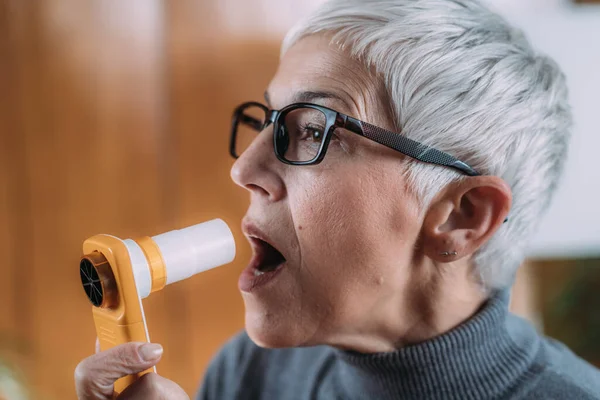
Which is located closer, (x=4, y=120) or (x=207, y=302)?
(x=4, y=120)

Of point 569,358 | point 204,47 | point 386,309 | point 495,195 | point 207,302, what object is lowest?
point 207,302

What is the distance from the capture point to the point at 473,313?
102cm

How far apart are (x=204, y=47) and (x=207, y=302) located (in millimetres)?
771

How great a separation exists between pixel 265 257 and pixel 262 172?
0.16 m

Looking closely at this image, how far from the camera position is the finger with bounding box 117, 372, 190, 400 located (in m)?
0.70

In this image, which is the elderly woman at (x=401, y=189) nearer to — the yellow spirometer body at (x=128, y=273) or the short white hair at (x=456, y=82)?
the short white hair at (x=456, y=82)

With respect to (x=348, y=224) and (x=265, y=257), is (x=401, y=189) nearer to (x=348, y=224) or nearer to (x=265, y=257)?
(x=348, y=224)

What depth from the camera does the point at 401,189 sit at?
0.88m

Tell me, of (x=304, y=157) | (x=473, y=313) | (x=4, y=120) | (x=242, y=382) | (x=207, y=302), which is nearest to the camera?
(x=304, y=157)

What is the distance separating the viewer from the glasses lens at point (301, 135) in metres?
0.88

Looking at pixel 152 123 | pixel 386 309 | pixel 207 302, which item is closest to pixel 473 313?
pixel 386 309

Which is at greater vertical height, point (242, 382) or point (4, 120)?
point (4, 120)

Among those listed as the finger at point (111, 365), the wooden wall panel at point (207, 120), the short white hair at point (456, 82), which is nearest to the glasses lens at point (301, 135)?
the short white hair at point (456, 82)

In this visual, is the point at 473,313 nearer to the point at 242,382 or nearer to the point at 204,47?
the point at 242,382
